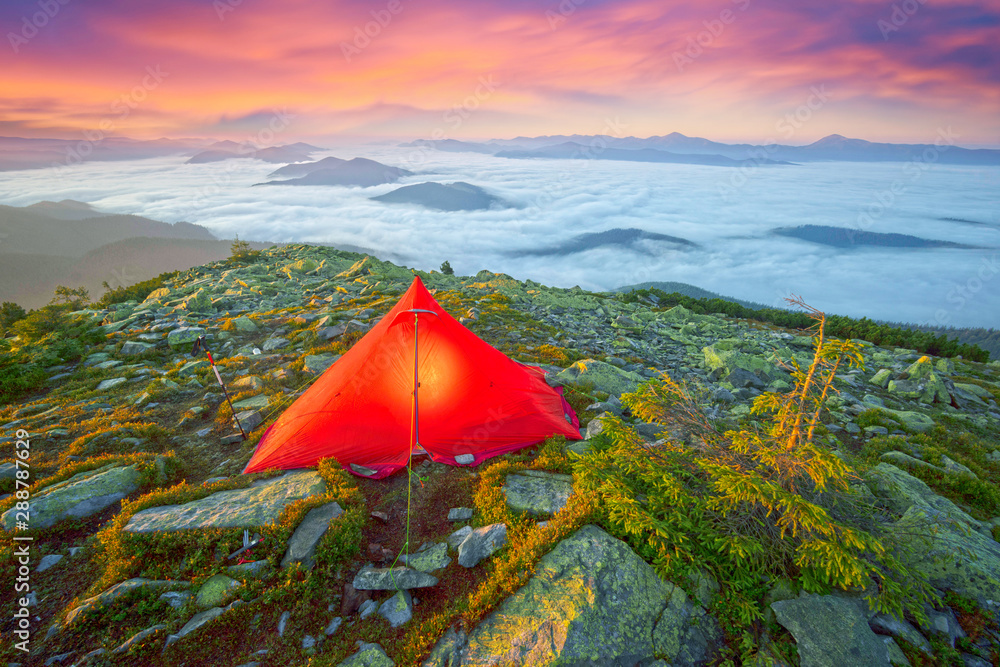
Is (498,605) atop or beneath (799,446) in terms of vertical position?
beneath

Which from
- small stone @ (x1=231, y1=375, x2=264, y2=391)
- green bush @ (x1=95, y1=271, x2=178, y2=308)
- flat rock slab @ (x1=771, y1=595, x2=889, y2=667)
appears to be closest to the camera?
flat rock slab @ (x1=771, y1=595, x2=889, y2=667)

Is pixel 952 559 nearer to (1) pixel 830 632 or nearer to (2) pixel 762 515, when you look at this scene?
(1) pixel 830 632

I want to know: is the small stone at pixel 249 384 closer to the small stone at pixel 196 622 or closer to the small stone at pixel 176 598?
the small stone at pixel 176 598

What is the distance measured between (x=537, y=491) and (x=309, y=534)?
3.52 m

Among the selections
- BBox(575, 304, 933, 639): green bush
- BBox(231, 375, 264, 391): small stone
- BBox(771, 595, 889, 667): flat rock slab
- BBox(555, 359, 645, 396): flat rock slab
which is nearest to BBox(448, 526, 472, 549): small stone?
BBox(575, 304, 933, 639): green bush

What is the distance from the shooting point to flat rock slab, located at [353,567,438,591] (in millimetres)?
5164

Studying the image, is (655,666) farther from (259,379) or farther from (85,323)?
(85,323)

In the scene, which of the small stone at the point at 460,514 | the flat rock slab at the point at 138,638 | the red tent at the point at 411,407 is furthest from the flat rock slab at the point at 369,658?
the red tent at the point at 411,407

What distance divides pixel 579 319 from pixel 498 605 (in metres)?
15.6

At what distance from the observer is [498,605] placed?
4668 millimetres

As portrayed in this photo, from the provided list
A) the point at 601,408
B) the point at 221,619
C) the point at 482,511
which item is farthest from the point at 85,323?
the point at 601,408

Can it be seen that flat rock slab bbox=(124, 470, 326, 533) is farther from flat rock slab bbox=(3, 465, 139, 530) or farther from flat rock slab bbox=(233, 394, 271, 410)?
flat rock slab bbox=(233, 394, 271, 410)

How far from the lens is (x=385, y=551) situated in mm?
5863

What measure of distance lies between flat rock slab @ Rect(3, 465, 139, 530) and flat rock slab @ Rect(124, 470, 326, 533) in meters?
1.23
